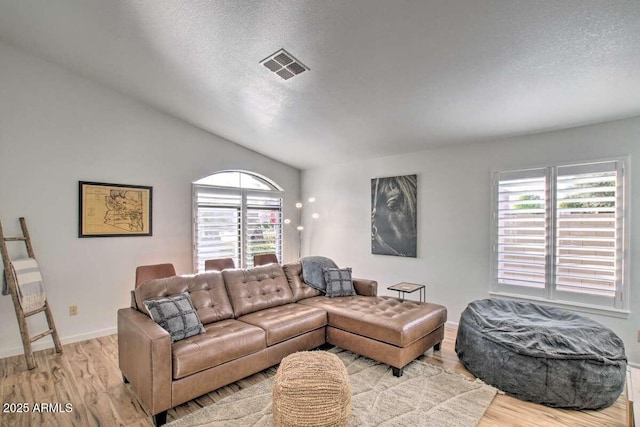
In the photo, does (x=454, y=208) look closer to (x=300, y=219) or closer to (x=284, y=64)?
(x=284, y=64)

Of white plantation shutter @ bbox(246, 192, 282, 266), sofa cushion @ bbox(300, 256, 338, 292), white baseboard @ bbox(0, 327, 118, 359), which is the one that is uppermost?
white plantation shutter @ bbox(246, 192, 282, 266)

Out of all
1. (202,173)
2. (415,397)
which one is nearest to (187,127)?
(202,173)

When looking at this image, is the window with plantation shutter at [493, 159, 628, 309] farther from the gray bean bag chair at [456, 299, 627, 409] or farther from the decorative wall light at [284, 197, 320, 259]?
the decorative wall light at [284, 197, 320, 259]

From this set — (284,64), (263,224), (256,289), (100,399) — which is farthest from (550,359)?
(263,224)

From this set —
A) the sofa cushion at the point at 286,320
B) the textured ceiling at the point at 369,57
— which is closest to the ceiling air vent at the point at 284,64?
the textured ceiling at the point at 369,57

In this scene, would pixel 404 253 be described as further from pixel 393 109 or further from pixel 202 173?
pixel 202 173

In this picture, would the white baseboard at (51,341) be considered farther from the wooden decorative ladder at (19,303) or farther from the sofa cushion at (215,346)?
the sofa cushion at (215,346)

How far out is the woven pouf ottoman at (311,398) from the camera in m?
1.95

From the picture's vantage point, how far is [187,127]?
4.77 metres

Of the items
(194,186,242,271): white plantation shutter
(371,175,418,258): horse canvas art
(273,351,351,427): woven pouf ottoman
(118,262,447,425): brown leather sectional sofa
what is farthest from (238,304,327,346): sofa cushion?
(194,186,242,271): white plantation shutter

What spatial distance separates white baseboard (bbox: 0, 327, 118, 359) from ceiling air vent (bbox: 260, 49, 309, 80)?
383 cm

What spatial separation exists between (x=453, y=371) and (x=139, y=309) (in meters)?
2.97

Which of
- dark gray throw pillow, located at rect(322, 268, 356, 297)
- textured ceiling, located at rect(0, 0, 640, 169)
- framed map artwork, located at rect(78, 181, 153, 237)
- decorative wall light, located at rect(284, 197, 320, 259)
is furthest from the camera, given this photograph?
decorative wall light, located at rect(284, 197, 320, 259)

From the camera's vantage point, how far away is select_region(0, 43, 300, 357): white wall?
347 centimetres
